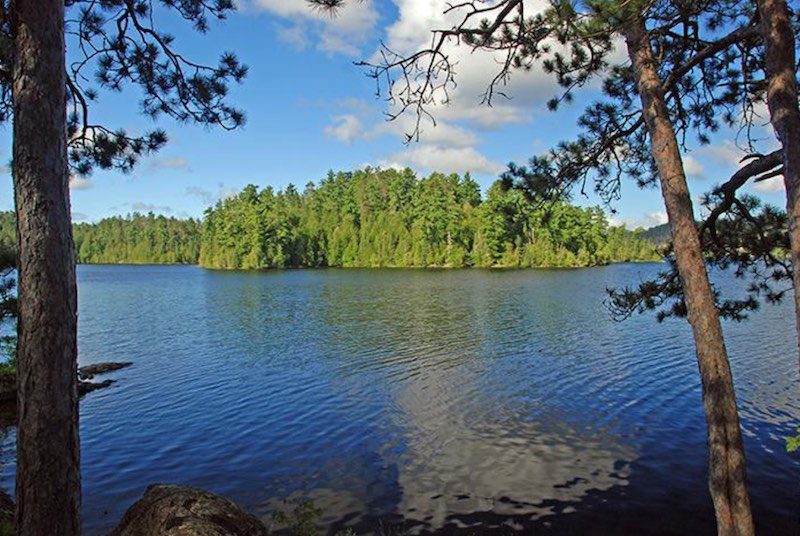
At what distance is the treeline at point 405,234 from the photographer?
9269 centimetres

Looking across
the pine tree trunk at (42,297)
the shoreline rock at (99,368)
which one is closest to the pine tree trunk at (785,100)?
the pine tree trunk at (42,297)

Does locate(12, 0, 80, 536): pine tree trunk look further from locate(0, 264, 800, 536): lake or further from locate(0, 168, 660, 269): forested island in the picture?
locate(0, 168, 660, 269): forested island

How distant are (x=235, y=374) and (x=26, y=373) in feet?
54.8

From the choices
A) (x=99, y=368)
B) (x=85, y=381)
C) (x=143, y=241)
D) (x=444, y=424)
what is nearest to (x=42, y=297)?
(x=444, y=424)

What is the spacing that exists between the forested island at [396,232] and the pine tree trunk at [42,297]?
251ft

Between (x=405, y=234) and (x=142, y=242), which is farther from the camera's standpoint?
(x=142, y=242)

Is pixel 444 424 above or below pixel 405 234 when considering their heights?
below

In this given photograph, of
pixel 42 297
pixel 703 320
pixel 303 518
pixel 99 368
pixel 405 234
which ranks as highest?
pixel 405 234

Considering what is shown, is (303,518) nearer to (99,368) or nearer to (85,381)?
(85,381)

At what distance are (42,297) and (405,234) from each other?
98.0 metres

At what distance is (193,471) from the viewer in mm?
11086

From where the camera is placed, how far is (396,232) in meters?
103

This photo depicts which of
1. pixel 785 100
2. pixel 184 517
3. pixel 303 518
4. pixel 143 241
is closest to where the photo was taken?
pixel 785 100

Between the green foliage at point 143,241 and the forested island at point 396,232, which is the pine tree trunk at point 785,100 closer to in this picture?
the forested island at point 396,232
